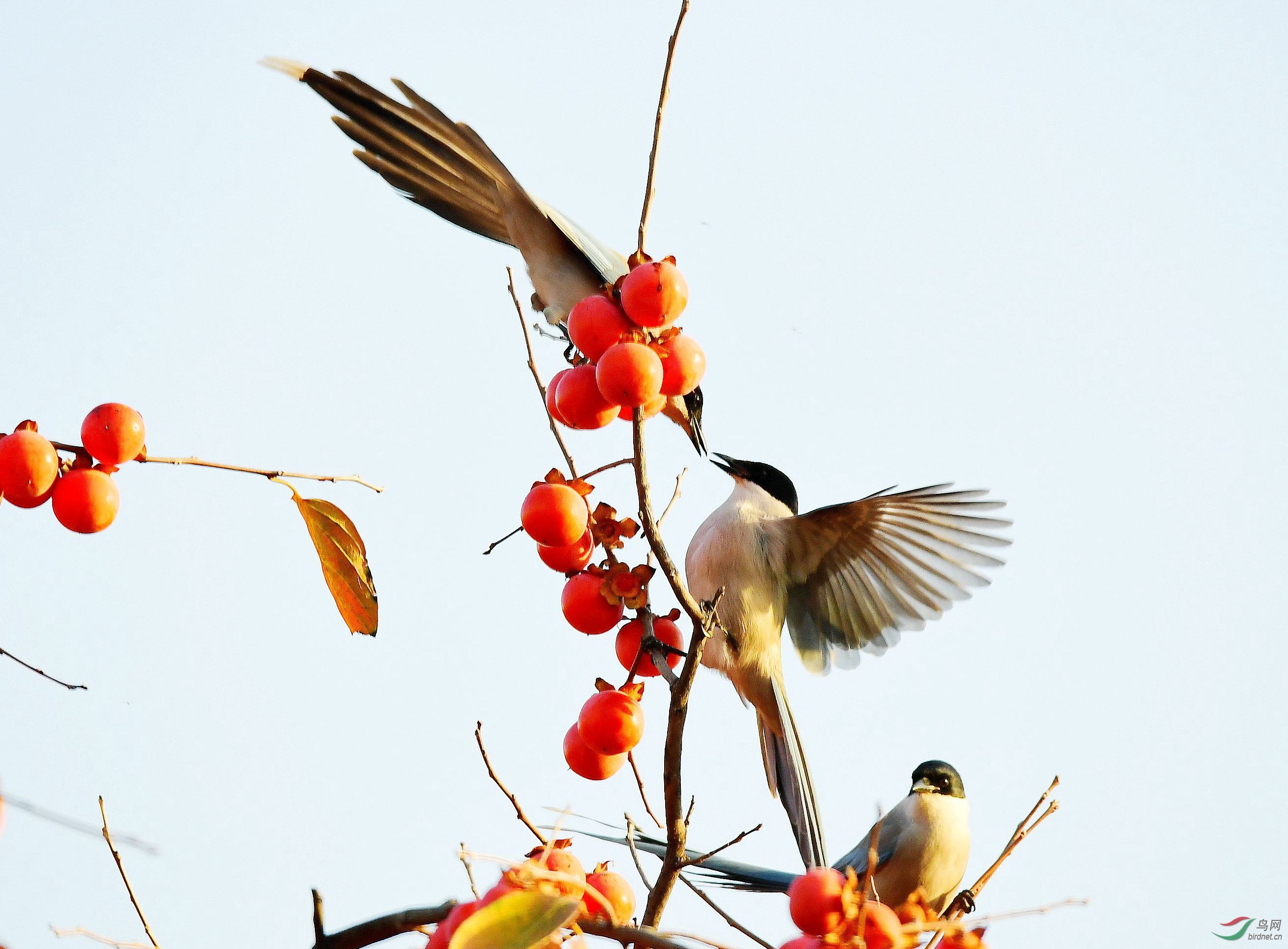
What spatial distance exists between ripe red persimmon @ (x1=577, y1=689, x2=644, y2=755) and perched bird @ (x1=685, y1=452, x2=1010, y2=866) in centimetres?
114

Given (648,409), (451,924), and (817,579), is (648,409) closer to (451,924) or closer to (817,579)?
(451,924)

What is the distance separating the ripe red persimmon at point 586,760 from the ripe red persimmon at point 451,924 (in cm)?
67

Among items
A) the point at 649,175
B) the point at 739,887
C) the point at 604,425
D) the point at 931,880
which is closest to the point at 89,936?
the point at 604,425

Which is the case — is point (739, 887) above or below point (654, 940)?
above

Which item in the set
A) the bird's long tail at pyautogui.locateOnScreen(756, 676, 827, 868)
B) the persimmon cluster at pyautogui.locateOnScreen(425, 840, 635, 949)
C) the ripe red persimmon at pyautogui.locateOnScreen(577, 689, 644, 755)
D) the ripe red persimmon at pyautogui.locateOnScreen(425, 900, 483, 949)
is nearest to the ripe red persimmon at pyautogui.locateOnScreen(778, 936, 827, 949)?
the persimmon cluster at pyautogui.locateOnScreen(425, 840, 635, 949)

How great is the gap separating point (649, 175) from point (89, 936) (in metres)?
1.29

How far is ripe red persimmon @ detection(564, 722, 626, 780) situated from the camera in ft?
6.63

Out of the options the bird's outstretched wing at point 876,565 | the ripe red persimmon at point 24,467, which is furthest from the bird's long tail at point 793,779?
the ripe red persimmon at point 24,467

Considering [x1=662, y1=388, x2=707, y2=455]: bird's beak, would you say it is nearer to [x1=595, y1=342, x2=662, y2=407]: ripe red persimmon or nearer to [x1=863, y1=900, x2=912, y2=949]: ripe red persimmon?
[x1=595, y1=342, x2=662, y2=407]: ripe red persimmon

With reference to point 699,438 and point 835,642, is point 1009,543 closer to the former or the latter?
point 835,642

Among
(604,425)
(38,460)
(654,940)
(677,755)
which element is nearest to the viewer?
(654,940)

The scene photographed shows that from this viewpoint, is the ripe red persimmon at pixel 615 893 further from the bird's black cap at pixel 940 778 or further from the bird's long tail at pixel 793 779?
the bird's black cap at pixel 940 778

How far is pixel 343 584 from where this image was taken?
7.18 feet

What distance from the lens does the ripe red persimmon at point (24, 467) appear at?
1.86m
